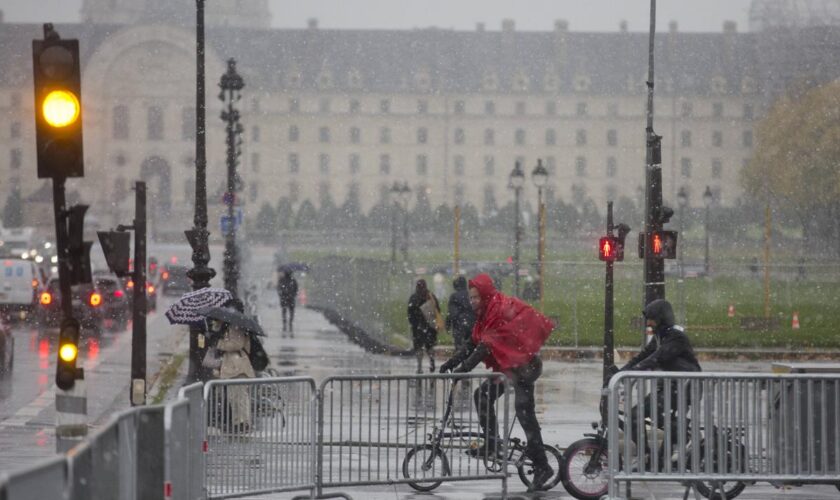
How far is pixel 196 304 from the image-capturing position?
54.8 ft

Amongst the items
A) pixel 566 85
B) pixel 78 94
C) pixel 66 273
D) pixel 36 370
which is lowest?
pixel 36 370

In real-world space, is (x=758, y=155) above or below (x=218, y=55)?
below

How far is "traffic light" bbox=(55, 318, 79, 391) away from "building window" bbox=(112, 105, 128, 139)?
125 m

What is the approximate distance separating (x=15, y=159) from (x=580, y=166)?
47.3m

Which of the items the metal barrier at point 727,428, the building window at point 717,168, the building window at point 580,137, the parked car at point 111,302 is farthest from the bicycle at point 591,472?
the building window at point 580,137

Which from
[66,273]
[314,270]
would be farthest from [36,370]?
[314,270]

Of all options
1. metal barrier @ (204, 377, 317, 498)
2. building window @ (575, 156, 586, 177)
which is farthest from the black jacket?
building window @ (575, 156, 586, 177)

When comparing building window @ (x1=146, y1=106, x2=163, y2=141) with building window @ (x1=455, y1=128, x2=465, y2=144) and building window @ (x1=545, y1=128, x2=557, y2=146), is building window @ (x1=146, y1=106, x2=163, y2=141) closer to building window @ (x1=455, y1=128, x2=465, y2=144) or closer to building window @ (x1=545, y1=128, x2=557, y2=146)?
building window @ (x1=455, y1=128, x2=465, y2=144)

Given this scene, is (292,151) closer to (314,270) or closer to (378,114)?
(378,114)

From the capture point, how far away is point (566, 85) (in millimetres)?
142375

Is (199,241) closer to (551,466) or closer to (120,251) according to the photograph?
(120,251)

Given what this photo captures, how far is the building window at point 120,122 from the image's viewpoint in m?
133

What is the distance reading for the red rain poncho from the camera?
12.1 m

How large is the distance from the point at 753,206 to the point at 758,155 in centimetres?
2041
